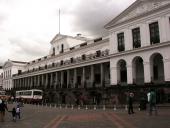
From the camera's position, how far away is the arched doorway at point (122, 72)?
131 feet

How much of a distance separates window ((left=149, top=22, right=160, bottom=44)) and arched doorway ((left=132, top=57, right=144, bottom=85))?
377 cm

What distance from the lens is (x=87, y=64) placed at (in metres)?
47.2

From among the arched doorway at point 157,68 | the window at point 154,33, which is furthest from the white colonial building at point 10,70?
the window at point 154,33

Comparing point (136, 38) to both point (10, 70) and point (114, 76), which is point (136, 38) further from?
point (10, 70)

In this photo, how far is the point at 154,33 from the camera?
35.6 m

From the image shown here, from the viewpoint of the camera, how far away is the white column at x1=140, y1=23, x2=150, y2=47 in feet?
118

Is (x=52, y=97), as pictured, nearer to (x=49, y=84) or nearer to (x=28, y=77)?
(x=49, y=84)

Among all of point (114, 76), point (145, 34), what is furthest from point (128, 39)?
point (114, 76)

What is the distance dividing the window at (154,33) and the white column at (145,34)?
39 centimetres

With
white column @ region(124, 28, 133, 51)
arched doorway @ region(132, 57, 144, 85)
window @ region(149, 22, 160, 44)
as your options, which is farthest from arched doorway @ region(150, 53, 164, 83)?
white column @ region(124, 28, 133, 51)

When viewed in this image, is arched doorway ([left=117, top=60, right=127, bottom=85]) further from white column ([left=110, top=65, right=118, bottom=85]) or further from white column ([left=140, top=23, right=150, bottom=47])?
white column ([left=140, top=23, right=150, bottom=47])

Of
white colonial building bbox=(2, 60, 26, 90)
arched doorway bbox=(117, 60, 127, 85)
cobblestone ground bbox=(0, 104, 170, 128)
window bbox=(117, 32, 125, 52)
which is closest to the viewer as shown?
cobblestone ground bbox=(0, 104, 170, 128)

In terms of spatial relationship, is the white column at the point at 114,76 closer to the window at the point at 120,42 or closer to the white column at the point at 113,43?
the white column at the point at 113,43

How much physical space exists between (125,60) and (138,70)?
231 centimetres
